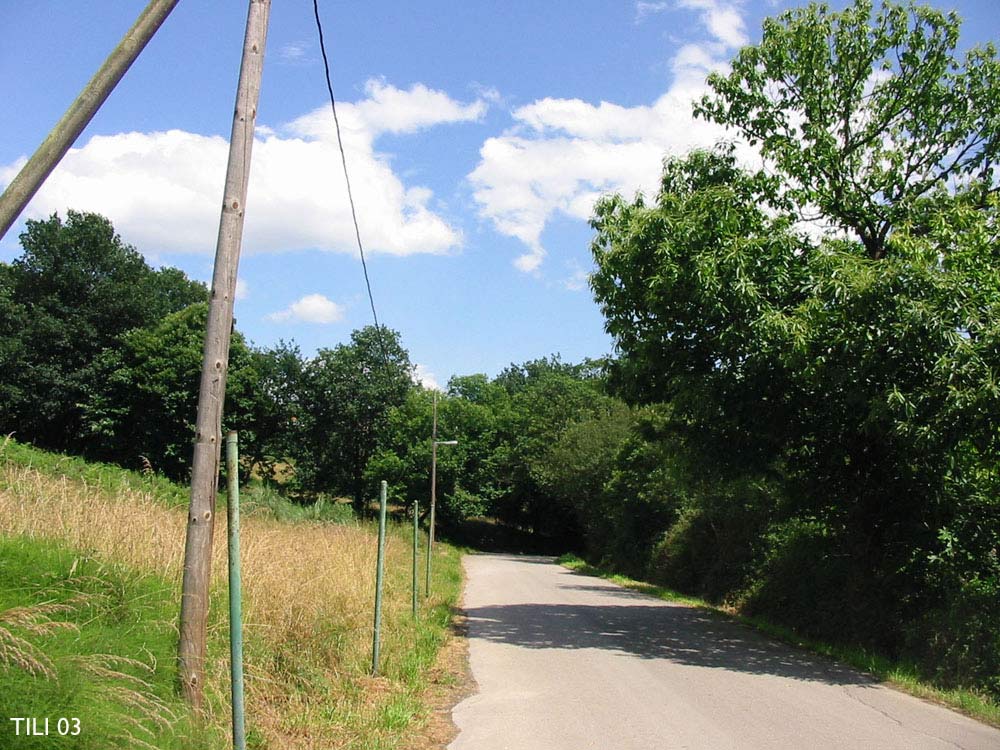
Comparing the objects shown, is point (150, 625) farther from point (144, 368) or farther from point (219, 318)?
point (144, 368)

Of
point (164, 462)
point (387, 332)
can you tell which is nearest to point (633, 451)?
point (164, 462)

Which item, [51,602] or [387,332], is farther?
[387,332]

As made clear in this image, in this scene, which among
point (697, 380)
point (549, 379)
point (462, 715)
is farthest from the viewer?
point (549, 379)

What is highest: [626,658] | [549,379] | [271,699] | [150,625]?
[549,379]

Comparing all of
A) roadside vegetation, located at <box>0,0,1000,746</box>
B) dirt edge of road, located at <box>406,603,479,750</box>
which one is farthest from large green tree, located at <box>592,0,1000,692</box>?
dirt edge of road, located at <box>406,603,479,750</box>

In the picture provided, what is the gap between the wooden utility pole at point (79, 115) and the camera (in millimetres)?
3902

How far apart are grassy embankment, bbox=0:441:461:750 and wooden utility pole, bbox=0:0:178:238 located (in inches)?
89.9

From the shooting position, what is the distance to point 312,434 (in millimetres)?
58844

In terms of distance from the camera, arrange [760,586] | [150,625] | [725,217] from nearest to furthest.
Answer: [150,625] → [725,217] → [760,586]

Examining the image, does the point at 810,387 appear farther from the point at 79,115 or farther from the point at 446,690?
the point at 79,115

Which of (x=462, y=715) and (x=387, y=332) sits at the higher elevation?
(x=387, y=332)

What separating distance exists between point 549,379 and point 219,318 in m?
67.4

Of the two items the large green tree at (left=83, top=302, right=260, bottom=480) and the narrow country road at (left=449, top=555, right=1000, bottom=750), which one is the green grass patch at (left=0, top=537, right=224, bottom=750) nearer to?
the narrow country road at (left=449, top=555, right=1000, bottom=750)

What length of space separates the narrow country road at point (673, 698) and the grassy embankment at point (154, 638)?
100 cm
